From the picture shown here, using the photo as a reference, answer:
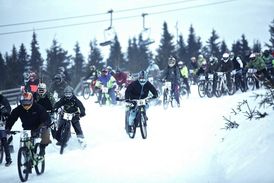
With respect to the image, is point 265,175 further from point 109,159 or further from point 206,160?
point 109,159

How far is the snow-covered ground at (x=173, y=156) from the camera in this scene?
8.06 m

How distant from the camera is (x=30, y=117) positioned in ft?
31.6

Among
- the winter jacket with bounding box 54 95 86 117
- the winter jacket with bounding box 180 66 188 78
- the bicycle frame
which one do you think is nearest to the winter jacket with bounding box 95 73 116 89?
the winter jacket with bounding box 180 66 188 78

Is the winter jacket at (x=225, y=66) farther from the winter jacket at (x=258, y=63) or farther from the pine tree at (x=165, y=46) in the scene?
the pine tree at (x=165, y=46)

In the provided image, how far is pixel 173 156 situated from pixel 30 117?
3508 mm

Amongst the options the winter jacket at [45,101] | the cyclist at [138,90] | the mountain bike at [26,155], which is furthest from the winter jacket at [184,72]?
the mountain bike at [26,155]

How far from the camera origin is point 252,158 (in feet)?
25.8

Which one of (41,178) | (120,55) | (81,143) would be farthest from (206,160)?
(120,55)

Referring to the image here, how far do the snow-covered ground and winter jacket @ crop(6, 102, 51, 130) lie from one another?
119 centimetres

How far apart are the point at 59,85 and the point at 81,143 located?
4.92 meters

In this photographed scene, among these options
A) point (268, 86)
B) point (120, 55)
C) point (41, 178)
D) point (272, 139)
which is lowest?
point (41, 178)

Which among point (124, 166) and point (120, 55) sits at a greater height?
point (120, 55)

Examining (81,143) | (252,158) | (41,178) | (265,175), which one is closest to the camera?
(265,175)

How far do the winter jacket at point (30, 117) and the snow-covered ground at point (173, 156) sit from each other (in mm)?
1188
